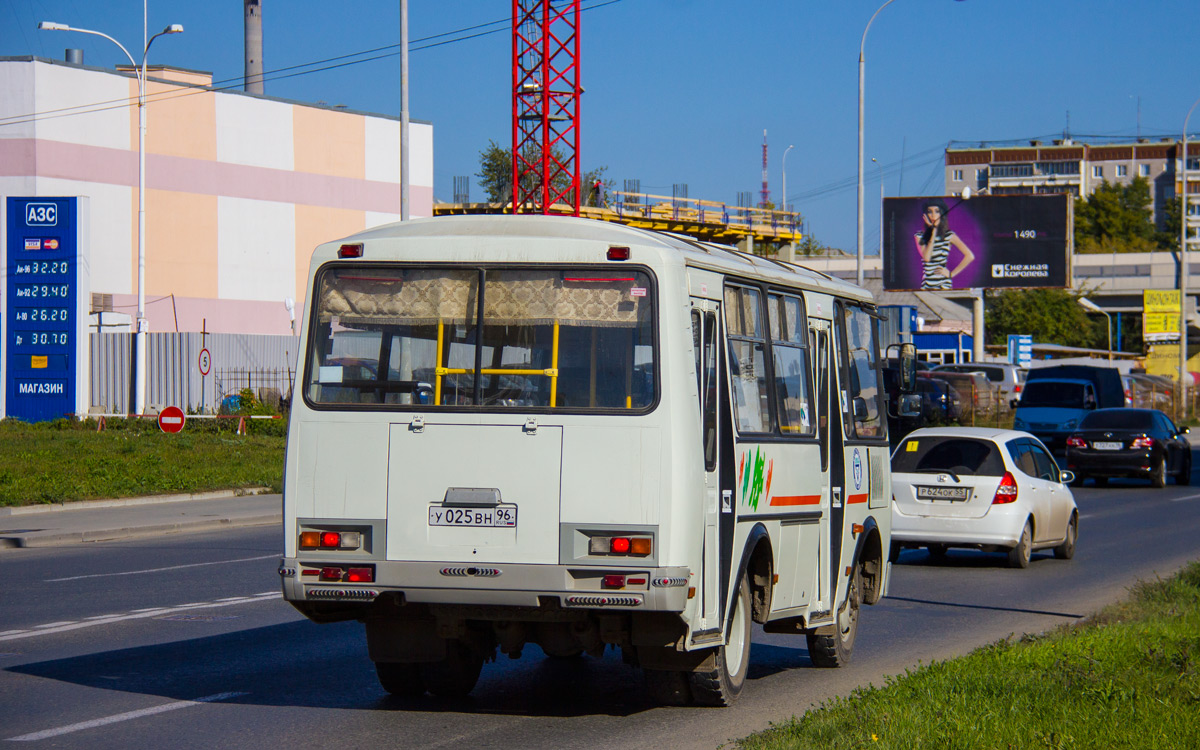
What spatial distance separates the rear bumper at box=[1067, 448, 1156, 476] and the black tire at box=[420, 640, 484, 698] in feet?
77.9

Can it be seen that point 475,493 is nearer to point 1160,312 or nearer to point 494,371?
point 494,371

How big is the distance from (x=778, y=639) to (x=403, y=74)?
19703 mm

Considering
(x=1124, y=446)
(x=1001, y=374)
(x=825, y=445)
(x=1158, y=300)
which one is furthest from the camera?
(x=1158, y=300)

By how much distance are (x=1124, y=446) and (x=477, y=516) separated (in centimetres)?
2499

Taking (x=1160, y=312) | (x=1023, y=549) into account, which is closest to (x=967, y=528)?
(x=1023, y=549)

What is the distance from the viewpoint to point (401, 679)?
829 cm

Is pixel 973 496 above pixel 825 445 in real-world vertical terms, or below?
below

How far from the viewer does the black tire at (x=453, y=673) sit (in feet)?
27.1

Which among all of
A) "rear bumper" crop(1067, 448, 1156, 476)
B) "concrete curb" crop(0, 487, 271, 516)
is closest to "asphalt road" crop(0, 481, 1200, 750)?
"concrete curb" crop(0, 487, 271, 516)

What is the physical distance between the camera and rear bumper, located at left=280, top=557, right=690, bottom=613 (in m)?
6.90

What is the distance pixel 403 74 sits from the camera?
28.5 m

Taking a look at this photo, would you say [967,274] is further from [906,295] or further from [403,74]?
[403,74]

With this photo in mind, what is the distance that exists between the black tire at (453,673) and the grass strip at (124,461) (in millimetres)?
15184

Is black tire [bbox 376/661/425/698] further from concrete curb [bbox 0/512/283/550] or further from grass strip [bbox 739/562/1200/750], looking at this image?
concrete curb [bbox 0/512/283/550]
